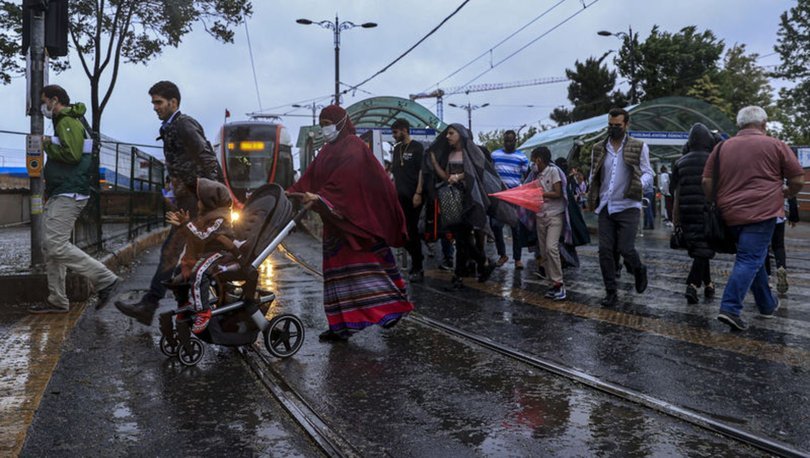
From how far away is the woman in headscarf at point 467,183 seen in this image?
8.09m

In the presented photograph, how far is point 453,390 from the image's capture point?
13.8 ft

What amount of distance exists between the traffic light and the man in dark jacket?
Answer: 2.65 metres

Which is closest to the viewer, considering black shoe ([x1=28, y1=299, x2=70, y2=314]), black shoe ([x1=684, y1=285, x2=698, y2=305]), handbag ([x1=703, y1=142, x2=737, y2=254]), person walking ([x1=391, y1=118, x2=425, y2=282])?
handbag ([x1=703, y1=142, x2=737, y2=254])

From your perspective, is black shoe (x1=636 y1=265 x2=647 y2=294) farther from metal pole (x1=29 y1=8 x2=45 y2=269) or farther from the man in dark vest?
metal pole (x1=29 y1=8 x2=45 y2=269)

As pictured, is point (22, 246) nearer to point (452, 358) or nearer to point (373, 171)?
point (373, 171)

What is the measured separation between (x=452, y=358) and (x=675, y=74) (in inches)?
1581

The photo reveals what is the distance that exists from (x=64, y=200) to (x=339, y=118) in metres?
2.62

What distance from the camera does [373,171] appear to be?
18.7 feet

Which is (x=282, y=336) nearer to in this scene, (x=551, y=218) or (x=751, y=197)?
(x=751, y=197)

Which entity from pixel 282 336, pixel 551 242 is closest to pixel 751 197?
pixel 551 242

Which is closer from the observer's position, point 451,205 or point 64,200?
point 64,200


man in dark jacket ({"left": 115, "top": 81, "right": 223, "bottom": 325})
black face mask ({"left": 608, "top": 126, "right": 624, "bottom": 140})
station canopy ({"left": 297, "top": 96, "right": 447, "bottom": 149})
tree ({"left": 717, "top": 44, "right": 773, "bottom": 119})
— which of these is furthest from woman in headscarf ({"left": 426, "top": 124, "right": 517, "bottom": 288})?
tree ({"left": 717, "top": 44, "right": 773, "bottom": 119})

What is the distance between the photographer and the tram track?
129 inches

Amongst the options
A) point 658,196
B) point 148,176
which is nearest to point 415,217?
point 148,176
